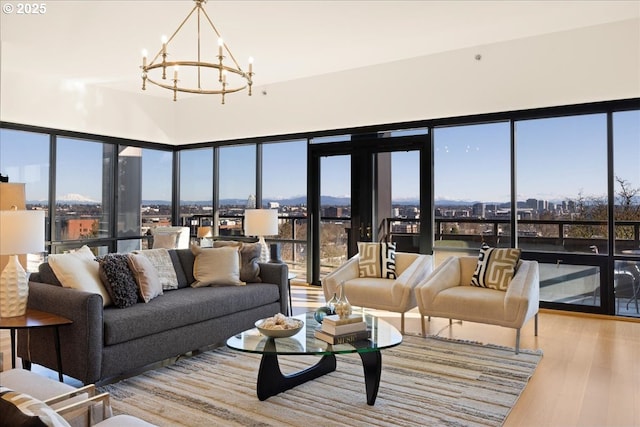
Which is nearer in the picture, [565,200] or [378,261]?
[378,261]

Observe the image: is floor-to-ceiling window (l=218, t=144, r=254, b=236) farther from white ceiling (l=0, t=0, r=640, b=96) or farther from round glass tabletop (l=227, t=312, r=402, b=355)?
round glass tabletop (l=227, t=312, r=402, b=355)

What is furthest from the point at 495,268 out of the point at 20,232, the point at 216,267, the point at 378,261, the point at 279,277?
the point at 20,232

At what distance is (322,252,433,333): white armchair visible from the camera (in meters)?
4.57

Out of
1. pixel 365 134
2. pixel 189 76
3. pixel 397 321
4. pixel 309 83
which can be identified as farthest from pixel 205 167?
pixel 397 321

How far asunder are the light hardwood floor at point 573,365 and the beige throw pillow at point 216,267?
1246 millimetres

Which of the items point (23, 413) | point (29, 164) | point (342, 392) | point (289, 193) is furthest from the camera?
point (289, 193)


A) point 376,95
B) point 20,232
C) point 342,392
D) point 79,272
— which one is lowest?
point 342,392

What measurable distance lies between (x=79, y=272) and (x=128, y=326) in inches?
23.2

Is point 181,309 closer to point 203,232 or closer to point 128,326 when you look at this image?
point 128,326

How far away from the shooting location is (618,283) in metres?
5.24

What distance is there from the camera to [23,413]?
114 centimetres

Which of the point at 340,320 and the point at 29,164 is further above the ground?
the point at 29,164

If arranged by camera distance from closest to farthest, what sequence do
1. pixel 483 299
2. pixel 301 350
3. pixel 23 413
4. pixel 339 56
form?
pixel 23 413, pixel 301 350, pixel 483 299, pixel 339 56

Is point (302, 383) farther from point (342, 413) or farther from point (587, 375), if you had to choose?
point (587, 375)
